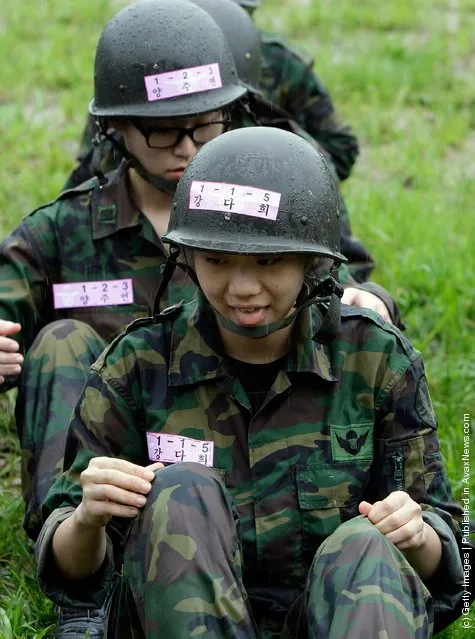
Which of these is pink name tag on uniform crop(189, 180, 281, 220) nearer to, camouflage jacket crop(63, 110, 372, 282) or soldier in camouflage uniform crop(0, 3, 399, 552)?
soldier in camouflage uniform crop(0, 3, 399, 552)

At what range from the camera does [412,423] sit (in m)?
3.24

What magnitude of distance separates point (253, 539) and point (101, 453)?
423mm

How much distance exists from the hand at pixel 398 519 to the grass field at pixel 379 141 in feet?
3.05

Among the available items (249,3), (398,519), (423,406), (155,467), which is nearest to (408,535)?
(398,519)

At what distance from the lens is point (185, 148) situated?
434 centimetres

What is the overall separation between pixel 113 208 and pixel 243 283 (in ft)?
5.06

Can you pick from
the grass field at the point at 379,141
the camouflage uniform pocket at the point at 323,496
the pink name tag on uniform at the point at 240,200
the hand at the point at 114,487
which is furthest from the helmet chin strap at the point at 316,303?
the grass field at the point at 379,141

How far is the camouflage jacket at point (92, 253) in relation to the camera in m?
4.44

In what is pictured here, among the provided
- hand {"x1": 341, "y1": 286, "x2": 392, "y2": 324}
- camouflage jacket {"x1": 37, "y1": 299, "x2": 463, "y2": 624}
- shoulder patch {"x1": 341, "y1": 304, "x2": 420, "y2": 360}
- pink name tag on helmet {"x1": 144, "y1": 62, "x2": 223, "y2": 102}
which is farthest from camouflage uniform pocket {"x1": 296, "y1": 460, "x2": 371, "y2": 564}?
pink name tag on helmet {"x1": 144, "y1": 62, "x2": 223, "y2": 102}

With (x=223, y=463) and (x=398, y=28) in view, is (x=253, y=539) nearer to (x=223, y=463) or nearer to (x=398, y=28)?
(x=223, y=463)

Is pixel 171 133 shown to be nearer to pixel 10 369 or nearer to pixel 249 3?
pixel 10 369

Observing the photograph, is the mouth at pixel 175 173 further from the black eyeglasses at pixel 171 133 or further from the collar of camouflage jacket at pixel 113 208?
the collar of camouflage jacket at pixel 113 208

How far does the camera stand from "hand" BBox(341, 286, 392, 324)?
13.9 feet

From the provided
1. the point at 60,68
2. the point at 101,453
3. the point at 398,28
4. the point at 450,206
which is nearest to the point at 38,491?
the point at 101,453
